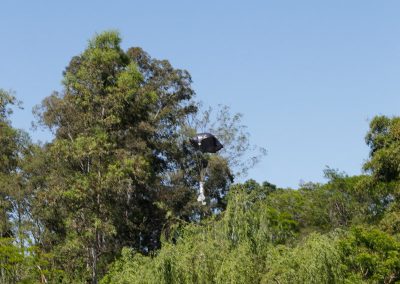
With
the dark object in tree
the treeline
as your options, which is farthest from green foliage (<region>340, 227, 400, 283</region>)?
→ the dark object in tree

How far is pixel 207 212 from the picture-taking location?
2923 centimetres

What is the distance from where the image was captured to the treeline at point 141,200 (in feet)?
42.1

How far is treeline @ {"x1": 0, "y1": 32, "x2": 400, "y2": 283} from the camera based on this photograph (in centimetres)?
1282

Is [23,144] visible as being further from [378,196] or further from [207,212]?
[378,196]

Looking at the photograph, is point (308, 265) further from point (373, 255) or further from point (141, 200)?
point (141, 200)

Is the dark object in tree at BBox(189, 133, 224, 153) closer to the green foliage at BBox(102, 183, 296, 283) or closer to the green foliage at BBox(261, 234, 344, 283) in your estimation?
the green foliage at BBox(102, 183, 296, 283)

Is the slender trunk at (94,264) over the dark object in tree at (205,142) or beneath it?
over

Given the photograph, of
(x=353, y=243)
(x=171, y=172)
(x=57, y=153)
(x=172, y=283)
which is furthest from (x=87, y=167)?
(x=172, y=283)

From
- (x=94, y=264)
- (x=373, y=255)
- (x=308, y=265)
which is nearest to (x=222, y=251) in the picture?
(x=308, y=265)

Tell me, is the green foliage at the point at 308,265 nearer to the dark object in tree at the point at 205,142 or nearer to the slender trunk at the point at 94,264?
the dark object in tree at the point at 205,142

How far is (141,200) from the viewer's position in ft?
91.6

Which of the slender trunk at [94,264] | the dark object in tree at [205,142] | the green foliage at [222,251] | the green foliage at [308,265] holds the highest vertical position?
the slender trunk at [94,264]

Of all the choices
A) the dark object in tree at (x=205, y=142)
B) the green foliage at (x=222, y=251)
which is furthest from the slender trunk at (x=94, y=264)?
the dark object in tree at (x=205, y=142)

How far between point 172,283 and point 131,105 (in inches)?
579
